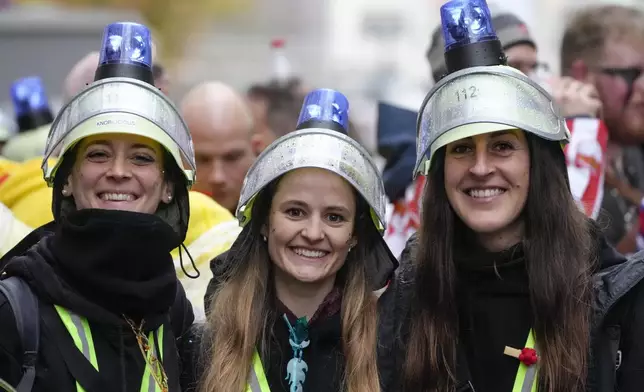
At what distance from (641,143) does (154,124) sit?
12.3ft

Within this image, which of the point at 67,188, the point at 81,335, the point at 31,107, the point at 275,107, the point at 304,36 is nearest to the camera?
the point at 81,335

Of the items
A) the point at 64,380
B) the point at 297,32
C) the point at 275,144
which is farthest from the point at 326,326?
the point at 297,32

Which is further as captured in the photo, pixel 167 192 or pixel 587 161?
pixel 587 161

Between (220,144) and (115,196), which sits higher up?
(220,144)

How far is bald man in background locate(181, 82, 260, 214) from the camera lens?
21.2 feet

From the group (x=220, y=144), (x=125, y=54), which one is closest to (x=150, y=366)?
(x=125, y=54)

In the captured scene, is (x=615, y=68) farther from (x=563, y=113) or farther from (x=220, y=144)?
(x=220, y=144)

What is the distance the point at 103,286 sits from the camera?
4.05 metres

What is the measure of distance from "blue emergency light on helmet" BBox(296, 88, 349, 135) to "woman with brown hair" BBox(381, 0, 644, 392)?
0.39m

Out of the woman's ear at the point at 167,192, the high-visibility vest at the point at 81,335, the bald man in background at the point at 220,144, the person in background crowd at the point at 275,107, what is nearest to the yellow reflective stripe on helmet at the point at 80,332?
the high-visibility vest at the point at 81,335

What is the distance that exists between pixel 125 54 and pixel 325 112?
0.83 m

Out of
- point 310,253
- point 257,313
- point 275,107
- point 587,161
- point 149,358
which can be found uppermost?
point 275,107

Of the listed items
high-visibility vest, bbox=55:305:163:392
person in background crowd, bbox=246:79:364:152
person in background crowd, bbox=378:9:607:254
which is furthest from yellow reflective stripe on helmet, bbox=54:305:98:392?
person in background crowd, bbox=246:79:364:152

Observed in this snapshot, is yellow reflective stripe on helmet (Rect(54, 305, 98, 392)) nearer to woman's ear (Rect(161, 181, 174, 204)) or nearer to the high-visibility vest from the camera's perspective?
the high-visibility vest
